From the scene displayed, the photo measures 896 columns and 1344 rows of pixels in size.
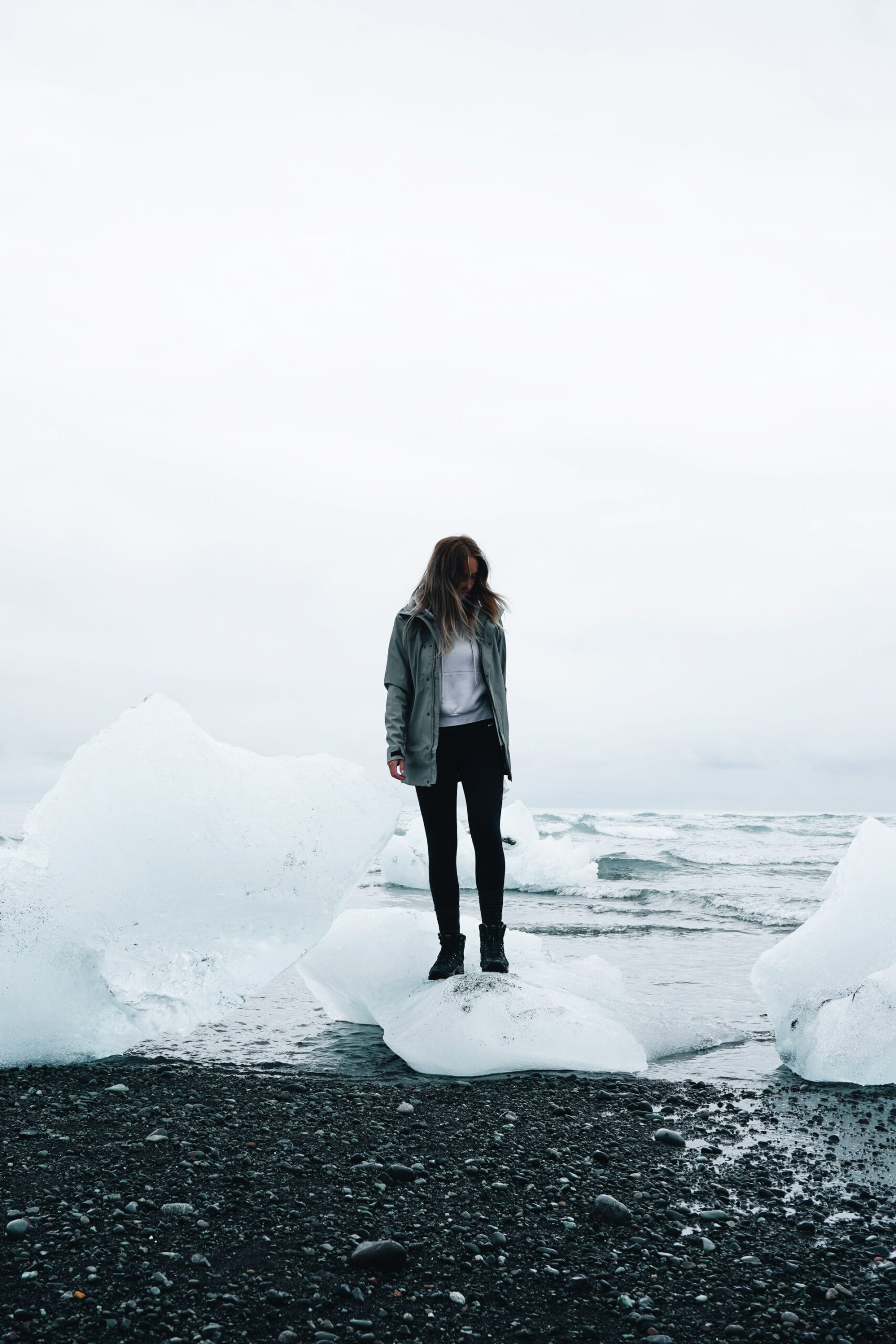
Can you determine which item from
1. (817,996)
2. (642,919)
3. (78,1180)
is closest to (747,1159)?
(817,996)

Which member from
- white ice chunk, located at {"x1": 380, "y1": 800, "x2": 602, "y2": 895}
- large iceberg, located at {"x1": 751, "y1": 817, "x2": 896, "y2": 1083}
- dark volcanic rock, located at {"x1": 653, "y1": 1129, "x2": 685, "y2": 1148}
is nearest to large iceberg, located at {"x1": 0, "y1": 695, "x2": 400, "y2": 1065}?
dark volcanic rock, located at {"x1": 653, "y1": 1129, "x2": 685, "y2": 1148}

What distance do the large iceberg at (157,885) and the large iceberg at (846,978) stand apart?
1879mm

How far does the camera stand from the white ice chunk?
12.8m

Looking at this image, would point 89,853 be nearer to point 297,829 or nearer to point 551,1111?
point 297,829

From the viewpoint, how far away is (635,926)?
27.6ft

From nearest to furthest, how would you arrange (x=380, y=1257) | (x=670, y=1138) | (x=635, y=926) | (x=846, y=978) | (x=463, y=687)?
(x=380, y=1257) < (x=670, y=1138) < (x=846, y=978) < (x=463, y=687) < (x=635, y=926)

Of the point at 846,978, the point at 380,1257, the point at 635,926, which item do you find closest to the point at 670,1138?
the point at 380,1257

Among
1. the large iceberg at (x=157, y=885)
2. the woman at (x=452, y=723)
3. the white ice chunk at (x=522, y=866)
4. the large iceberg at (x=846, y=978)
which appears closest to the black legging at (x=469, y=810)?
the woman at (x=452, y=723)

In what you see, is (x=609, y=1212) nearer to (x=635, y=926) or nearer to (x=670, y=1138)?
(x=670, y=1138)

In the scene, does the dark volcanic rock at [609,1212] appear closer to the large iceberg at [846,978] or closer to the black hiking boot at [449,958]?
the large iceberg at [846,978]

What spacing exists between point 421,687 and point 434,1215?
2.24m

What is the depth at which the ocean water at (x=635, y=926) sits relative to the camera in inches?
147

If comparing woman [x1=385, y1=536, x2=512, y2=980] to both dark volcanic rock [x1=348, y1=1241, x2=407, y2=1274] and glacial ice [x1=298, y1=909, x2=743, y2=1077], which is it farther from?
dark volcanic rock [x1=348, y1=1241, x2=407, y2=1274]

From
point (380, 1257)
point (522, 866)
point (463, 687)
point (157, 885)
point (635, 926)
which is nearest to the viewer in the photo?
point (380, 1257)
